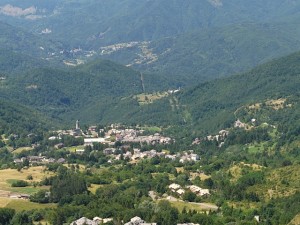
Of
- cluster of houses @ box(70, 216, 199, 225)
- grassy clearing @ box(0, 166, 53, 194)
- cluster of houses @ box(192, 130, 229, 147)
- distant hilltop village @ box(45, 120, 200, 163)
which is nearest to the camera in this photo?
cluster of houses @ box(70, 216, 199, 225)

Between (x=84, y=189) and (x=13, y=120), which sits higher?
(x=13, y=120)

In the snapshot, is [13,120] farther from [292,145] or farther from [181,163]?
[292,145]

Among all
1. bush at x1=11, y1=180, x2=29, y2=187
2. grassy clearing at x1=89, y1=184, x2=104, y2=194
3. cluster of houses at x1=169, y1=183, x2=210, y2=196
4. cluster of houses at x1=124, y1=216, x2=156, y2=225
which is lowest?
cluster of houses at x1=124, y1=216, x2=156, y2=225

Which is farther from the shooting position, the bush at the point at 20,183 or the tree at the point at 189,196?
the bush at the point at 20,183

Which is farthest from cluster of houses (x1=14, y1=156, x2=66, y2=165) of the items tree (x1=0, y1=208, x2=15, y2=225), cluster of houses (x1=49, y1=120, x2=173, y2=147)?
tree (x1=0, y1=208, x2=15, y2=225)

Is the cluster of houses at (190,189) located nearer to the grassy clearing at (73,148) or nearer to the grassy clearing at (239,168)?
the grassy clearing at (239,168)

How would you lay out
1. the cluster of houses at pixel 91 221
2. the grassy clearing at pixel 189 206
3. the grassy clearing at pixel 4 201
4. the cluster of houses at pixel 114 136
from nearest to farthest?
the cluster of houses at pixel 91 221 < the grassy clearing at pixel 189 206 < the grassy clearing at pixel 4 201 < the cluster of houses at pixel 114 136

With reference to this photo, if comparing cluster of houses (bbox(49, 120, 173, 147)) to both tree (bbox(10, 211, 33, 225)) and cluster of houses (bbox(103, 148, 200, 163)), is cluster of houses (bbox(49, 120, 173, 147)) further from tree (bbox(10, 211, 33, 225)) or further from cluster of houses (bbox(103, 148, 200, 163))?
tree (bbox(10, 211, 33, 225))

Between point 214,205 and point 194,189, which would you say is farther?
point 194,189

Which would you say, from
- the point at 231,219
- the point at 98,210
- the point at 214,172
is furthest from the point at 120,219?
the point at 214,172

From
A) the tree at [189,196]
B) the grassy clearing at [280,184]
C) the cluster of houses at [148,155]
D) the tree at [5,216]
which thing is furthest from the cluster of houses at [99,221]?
the cluster of houses at [148,155]

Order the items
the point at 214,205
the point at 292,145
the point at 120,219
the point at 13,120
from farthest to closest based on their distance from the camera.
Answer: the point at 13,120 → the point at 292,145 → the point at 214,205 → the point at 120,219
